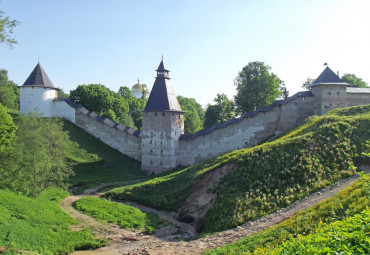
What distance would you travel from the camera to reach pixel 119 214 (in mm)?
19656

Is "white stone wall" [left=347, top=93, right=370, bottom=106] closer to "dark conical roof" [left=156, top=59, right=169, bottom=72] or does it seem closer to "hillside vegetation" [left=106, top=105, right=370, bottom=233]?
"hillside vegetation" [left=106, top=105, right=370, bottom=233]

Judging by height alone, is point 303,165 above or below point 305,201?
above

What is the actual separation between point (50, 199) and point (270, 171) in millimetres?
13180

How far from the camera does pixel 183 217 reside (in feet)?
65.3

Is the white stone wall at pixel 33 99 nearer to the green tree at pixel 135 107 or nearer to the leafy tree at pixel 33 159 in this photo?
the leafy tree at pixel 33 159

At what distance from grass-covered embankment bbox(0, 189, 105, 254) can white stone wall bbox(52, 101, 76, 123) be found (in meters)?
21.4

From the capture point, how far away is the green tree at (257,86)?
3822 centimetres

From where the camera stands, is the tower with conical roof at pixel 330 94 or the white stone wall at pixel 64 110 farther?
the white stone wall at pixel 64 110

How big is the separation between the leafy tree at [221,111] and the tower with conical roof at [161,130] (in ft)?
31.6

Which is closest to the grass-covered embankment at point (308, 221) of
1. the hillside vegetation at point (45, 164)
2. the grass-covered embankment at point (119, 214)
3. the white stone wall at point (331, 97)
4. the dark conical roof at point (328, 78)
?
the grass-covered embankment at point (119, 214)

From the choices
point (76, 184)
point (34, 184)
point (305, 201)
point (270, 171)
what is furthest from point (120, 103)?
point (305, 201)

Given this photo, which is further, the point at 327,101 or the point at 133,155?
the point at 133,155

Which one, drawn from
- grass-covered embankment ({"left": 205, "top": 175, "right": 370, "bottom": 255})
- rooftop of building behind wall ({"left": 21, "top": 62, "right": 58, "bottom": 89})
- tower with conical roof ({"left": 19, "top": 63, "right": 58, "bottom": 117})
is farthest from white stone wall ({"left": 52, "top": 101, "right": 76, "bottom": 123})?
grass-covered embankment ({"left": 205, "top": 175, "right": 370, "bottom": 255})

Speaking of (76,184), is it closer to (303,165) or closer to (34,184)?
(34,184)
